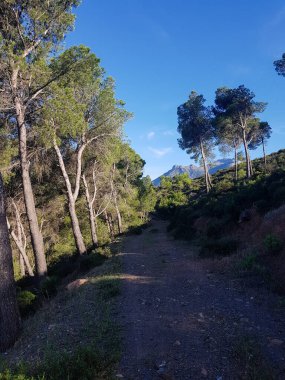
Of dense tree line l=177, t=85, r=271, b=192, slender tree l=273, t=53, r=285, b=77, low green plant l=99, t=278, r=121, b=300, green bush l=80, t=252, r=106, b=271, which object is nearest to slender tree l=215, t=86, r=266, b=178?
dense tree line l=177, t=85, r=271, b=192

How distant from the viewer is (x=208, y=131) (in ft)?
136

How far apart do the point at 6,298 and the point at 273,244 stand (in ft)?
25.0

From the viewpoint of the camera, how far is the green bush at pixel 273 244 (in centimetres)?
917

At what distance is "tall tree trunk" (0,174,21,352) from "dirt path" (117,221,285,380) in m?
2.54

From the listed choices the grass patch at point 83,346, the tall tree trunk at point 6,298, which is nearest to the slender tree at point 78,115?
the tall tree trunk at point 6,298

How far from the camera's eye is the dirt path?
4312mm

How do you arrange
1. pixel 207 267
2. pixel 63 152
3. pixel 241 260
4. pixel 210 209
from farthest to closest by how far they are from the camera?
pixel 210 209, pixel 63 152, pixel 207 267, pixel 241 260

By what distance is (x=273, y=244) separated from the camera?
9234 mm

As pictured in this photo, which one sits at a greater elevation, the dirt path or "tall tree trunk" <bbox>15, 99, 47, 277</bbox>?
"tall tree trunk" <bbox>15, 99, 47, 277</bbox>

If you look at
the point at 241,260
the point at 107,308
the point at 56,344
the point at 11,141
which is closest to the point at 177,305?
the point at 107,308

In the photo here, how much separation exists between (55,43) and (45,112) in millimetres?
3174

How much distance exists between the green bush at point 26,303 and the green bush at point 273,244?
815cm

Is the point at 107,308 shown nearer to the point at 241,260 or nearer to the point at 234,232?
the point at 241,260

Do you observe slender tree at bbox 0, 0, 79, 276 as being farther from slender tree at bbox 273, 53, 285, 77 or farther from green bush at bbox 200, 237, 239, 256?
slender tree at bbox 273, 53, 285, 77
